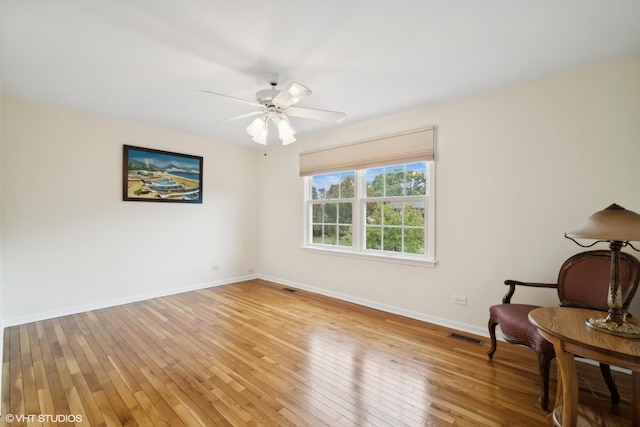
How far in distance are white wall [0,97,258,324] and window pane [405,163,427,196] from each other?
320 centimetres

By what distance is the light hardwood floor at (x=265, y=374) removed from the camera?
1798 millimetres

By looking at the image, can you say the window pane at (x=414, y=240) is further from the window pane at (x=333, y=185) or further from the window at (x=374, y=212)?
the window pane at (x=333, y=185)

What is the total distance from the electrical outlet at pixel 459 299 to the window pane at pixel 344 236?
5.05 feet

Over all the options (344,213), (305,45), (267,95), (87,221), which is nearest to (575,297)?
(344,213)

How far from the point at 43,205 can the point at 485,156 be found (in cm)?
502

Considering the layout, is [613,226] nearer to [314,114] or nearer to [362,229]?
[314,114]

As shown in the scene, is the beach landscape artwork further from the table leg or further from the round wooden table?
the table leg

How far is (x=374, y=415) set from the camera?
1783mm

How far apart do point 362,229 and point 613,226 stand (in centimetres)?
270

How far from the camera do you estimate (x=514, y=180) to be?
2.77m

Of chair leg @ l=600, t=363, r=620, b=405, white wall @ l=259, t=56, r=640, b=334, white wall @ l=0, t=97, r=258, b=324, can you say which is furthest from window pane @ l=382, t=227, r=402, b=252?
white wall @ l=0, t=97, r=258, b=324

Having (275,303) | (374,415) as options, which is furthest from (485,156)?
(275,303)

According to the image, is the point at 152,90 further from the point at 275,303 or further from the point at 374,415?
the point at 374,415

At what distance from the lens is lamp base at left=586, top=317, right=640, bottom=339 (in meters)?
1.48
